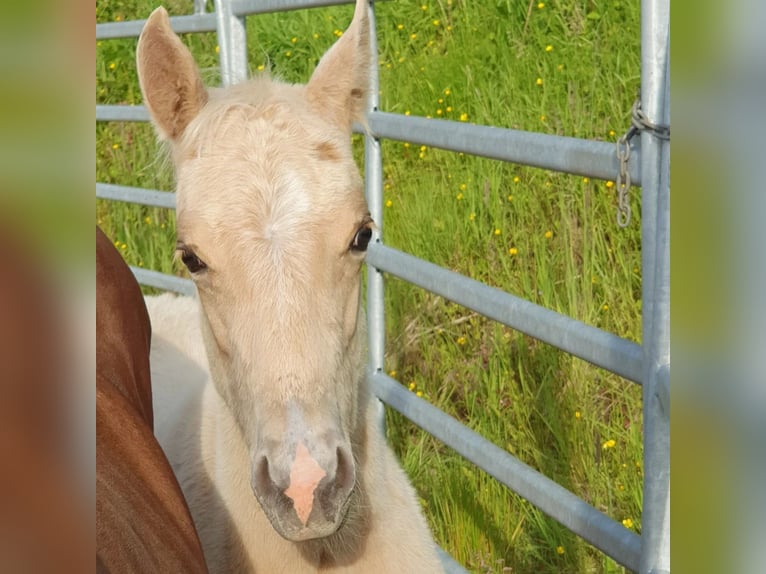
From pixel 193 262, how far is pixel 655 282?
84 cm

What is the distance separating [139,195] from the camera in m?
4.96

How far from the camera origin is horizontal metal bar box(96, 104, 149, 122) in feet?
15.9

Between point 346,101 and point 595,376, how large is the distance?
140cm

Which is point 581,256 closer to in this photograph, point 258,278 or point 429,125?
point 429,125

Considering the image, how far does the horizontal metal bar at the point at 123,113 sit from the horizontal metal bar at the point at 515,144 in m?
1.98

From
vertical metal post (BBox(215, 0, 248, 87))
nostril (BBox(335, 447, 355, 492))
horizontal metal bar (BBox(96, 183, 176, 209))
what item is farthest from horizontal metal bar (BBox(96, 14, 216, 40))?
nostril (BBox(335, 447, 355, 492))

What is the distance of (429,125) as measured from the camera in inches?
111

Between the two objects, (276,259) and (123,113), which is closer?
(276,259)

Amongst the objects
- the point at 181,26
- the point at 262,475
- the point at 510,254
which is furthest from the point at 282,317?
the point at 181,26

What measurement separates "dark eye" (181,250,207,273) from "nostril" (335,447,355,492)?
459 mm

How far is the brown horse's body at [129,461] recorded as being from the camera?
1392mm

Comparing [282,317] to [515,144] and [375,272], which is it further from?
[375,272]

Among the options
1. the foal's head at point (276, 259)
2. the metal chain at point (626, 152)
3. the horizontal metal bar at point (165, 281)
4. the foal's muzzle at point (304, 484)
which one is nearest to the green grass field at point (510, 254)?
the horizontal metal bar at point (165, 281)
